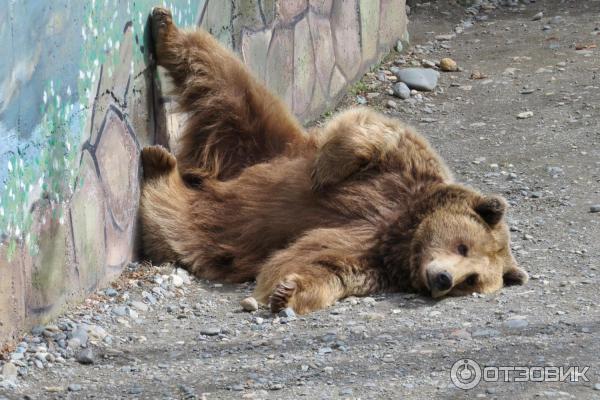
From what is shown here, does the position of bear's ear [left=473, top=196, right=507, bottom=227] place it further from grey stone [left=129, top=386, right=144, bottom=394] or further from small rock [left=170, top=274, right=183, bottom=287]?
grey stone [left=129, top=386, right=144, bottom=394]

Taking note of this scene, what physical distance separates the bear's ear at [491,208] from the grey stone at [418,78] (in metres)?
3.28

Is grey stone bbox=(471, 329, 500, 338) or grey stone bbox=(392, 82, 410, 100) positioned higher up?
grey stone bbox=(392, 82, 410, 100)

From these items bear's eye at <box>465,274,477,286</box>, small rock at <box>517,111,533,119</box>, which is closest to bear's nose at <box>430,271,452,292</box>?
bear's eye at <box>465,274,477,286</box>

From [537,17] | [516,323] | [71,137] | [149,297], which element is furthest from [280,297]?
[537,17]

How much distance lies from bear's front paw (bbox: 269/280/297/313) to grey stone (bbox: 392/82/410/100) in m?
3.82

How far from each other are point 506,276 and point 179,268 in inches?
68.6

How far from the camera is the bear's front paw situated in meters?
4.81

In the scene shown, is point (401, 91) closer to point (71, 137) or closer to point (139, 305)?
point (139, 305)

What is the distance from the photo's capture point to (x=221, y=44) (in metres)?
6.01

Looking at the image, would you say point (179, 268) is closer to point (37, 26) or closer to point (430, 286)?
point (430, 286)

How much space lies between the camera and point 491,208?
5336 millimetres

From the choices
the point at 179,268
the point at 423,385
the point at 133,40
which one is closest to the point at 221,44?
the point at 133,40

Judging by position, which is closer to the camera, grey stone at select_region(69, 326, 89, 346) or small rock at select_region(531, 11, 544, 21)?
grey stone at select_region(69, 326, 89, 346)

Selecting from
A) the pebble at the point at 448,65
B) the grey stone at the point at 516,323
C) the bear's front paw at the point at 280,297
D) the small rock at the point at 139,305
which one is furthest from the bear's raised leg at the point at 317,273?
the pebble at the point at 448,65
